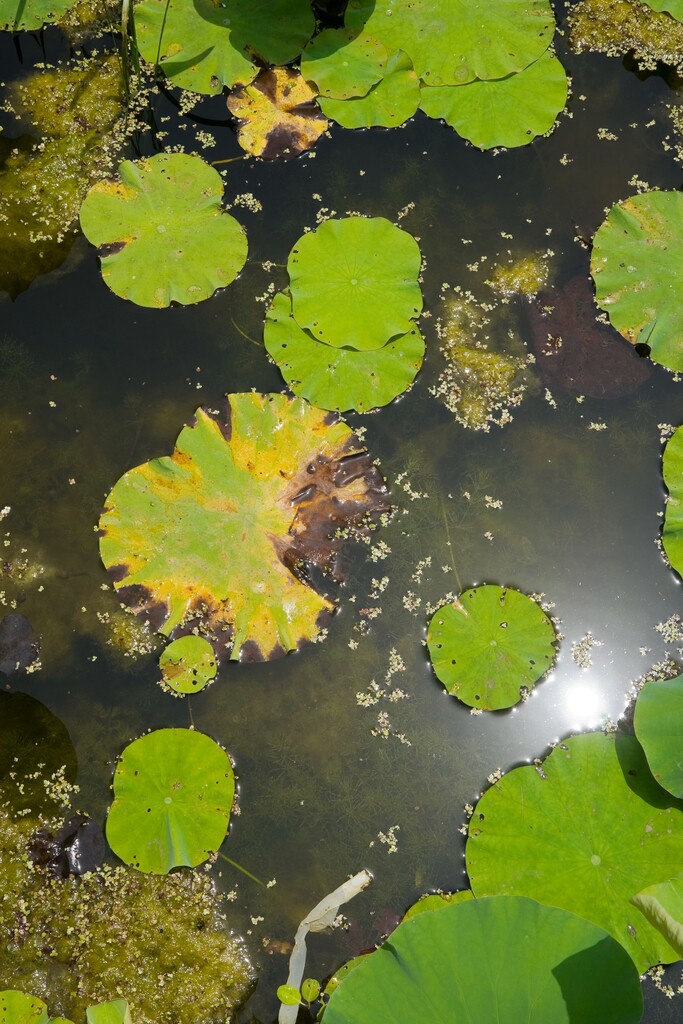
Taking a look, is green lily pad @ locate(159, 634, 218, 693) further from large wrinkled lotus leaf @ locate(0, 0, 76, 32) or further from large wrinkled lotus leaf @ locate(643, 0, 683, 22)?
large wrinkled lotus leaf @ locate(643, 0, 683, 22)

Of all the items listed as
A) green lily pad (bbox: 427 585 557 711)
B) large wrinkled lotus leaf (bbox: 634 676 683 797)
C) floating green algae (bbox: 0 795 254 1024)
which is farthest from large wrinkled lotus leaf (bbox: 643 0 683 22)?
floating green algae (bbox: 0 795 254 1024)

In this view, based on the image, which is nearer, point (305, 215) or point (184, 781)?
point (184, 781)

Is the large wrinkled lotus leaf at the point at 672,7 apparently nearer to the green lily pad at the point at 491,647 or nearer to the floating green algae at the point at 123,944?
the green lily pad at the point at 491,647

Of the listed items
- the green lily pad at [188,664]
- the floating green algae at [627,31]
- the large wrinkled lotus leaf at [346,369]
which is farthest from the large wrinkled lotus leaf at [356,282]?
the floating green algae at [627,31]

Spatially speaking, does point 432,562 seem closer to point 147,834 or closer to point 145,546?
point 145,546

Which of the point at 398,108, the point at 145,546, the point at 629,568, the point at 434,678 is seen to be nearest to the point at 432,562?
the point at 434,678
